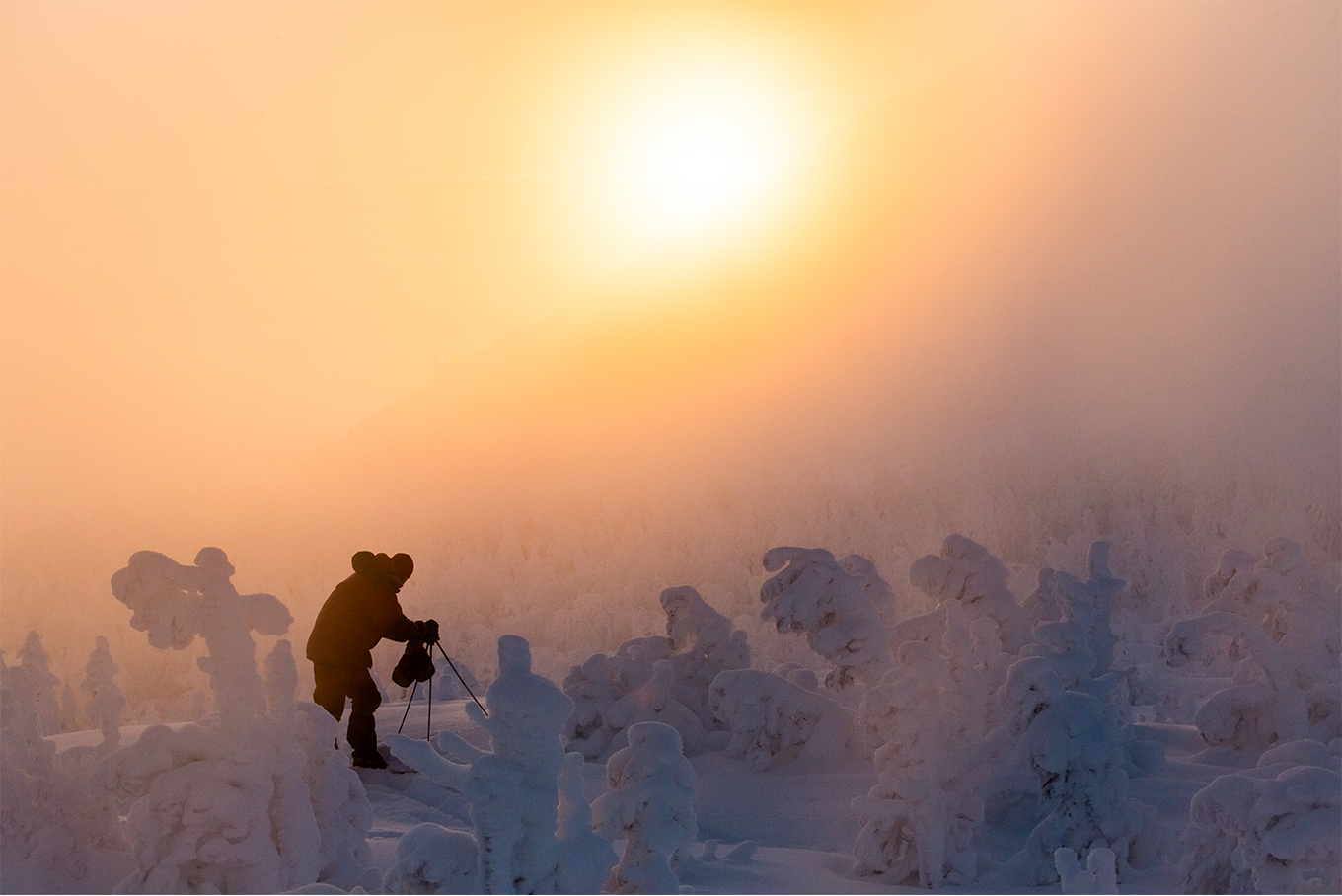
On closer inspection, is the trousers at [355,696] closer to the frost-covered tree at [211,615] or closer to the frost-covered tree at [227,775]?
the frost-covered tree at [227,775]

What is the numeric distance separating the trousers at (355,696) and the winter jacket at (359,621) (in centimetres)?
7

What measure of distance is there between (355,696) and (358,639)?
360 mm

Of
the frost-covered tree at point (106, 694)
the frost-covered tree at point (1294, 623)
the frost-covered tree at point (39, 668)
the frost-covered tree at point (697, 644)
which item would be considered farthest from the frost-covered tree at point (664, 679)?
the frost-covered tree at point (39, 668)

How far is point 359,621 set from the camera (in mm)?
7391

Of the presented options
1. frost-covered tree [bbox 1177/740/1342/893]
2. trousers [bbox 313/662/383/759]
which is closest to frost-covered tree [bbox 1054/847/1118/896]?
frost-covered tree [bbox 1177/740/1342/893]

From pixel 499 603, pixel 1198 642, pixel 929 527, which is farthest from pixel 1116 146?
pixel 1198 642

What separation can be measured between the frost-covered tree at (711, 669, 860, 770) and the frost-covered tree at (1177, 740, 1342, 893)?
3.02 metres

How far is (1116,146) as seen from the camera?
1805 inches

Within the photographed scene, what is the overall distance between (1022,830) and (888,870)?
128 cm

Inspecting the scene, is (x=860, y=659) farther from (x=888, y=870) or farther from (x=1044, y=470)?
(x=1044, y=470)

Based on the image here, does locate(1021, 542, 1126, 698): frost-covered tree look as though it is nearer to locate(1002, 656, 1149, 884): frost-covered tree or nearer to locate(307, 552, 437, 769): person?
locate(1002, 656, 1149, 884): frost-covered tree

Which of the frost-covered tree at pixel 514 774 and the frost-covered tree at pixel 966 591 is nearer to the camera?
the frost-covered tree at pixel 514 774

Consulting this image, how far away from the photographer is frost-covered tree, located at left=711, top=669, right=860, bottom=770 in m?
7.87

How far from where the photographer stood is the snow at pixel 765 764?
15.0 ft
